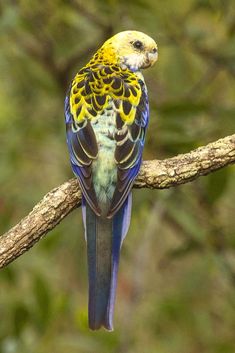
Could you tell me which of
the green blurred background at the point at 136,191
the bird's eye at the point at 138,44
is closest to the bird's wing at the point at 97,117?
the bird's eye at the point at 138,44

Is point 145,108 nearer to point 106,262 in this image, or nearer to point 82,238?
point 106,262

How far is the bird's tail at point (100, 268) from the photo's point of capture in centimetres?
562

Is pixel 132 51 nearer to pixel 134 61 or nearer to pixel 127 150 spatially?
pixel 134 61

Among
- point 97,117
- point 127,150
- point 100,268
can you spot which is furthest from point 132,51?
point 100,268

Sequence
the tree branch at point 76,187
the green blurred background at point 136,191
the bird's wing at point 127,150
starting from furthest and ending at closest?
the green blurred background at point 136,191 → the bird's wing at point 127,150 → the tree branch at point 76,187

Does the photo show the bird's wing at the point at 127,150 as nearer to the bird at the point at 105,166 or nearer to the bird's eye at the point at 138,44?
the bird at the point at 105,166

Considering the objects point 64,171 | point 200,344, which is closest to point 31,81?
point 64,171

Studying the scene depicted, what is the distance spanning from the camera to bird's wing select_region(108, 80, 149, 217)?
18.3 ft

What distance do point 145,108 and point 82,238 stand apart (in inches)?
71.9

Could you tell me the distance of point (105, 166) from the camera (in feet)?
18.5

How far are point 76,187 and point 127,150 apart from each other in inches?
14.3

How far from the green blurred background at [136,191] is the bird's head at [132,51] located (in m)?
0.58

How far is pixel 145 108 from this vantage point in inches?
241

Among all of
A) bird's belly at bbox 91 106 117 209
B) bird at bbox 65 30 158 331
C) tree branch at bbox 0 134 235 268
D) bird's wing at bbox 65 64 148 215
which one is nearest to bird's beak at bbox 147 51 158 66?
bird's wing at bbox 65 64 148 215
